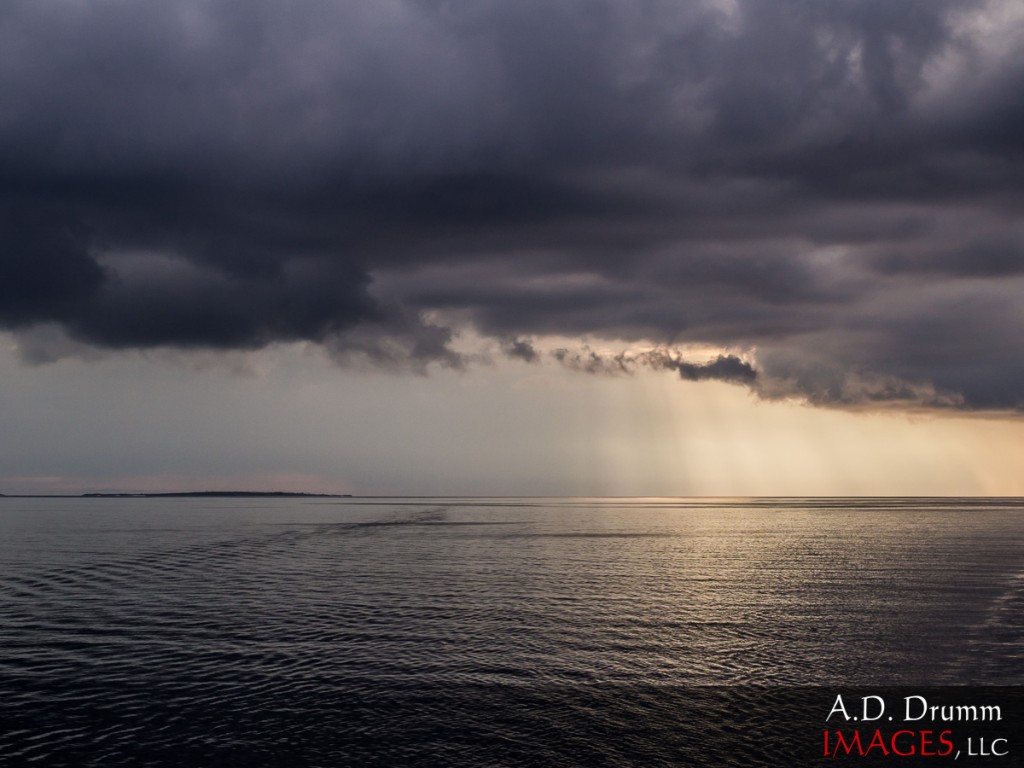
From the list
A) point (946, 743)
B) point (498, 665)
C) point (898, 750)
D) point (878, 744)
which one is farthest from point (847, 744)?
point (498, 665)

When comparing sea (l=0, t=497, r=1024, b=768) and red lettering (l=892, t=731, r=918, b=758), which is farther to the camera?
sea (l=0, t=497, r=1024, b=768)

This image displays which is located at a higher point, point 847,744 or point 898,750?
point 847,744

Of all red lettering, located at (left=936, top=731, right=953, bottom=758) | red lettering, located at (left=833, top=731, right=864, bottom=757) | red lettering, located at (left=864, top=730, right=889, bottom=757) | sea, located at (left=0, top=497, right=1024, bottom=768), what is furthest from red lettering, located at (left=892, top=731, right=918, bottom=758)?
red lettering, located at (left=833, top=731, right=864, bottom=757)

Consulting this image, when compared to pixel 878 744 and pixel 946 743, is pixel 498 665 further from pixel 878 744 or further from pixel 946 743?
pixel 946 743

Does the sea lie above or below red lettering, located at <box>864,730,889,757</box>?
above

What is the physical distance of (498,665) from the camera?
36156 mm

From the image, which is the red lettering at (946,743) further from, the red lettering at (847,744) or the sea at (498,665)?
the red lettering at (847,744)

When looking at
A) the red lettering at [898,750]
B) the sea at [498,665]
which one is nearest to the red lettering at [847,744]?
the sea at [498,665]

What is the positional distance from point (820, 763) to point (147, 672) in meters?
26.7

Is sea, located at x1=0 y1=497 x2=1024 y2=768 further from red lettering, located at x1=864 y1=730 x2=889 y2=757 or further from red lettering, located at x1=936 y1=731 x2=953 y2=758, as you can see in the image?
red lettering, located at x1=864 y1=730 x2=889 y2=757

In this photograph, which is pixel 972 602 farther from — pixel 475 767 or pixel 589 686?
pixel 475 767

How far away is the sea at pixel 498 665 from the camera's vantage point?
2636 cm

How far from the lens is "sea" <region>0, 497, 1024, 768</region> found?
86.5 feet

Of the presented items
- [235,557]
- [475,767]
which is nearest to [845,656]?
[475,767]
